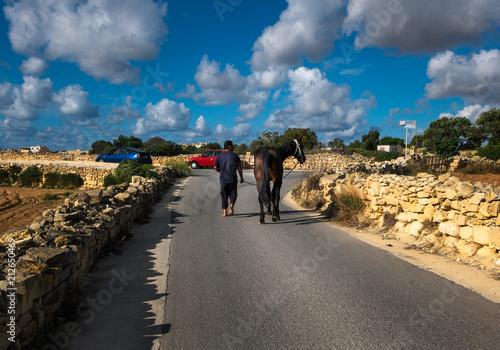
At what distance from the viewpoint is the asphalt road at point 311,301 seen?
370 cm

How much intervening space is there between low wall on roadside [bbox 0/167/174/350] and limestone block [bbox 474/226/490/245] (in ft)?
21.4

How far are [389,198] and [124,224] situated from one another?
260 inches

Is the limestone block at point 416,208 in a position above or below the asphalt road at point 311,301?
above

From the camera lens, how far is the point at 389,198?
9.05 meters

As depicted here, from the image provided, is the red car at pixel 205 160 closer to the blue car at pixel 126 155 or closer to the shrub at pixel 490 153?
the blue car at pixel 126 155

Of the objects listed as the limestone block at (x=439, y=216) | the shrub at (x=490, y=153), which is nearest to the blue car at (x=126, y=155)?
the limestone block at (x=439, y=216)

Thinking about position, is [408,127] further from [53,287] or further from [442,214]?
[53,287]

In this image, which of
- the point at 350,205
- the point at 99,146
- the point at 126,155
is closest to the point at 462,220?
the point at 350,205

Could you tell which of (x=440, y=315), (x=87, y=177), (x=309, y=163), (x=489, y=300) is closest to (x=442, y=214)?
(x=489, y=300)

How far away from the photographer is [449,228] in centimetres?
698

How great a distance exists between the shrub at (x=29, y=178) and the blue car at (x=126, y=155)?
227 inches

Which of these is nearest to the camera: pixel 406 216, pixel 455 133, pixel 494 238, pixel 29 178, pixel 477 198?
pixel 494 238

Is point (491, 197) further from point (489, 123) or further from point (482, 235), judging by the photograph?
point (489, 123)

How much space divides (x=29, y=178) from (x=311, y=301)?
31561 millimetres
